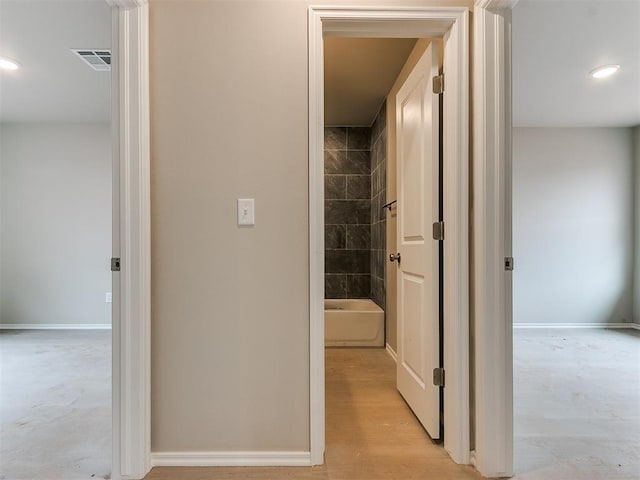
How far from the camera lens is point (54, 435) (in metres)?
1.87

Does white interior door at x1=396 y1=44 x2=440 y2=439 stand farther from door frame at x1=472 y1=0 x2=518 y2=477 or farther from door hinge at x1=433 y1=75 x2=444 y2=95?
door frame at x1=472 y1=0 x2=518 y2=477

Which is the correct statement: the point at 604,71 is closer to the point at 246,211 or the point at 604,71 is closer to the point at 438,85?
the point at 438,85

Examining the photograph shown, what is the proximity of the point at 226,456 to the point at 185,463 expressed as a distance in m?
0.18

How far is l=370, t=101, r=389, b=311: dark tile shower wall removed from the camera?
11.6 ft

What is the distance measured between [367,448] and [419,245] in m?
1.04

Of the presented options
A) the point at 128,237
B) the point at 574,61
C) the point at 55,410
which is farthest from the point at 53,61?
the point at 574,61

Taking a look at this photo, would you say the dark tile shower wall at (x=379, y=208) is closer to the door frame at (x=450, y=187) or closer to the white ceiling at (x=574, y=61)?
the white ceiling at (x=574, y=61)

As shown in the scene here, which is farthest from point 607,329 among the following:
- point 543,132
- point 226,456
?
point 226,456

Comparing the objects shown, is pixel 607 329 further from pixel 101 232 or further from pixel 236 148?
pixel 101 232

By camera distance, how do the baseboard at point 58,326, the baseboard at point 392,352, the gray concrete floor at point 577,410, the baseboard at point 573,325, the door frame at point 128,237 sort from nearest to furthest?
the door frame at point 128,237, the gray concrete floor at point 577,410, the baseboard at point 392,352, the baseboard at point 58,326, the baseboard at point 573,325

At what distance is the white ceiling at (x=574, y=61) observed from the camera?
7.17 ft

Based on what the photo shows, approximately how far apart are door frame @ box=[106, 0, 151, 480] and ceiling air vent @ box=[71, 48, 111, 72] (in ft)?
4.43

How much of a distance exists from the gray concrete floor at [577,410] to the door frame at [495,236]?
23cm

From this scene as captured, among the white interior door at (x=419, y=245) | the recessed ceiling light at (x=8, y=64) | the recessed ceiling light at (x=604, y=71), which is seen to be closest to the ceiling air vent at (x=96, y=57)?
the recessed ceiling light at (x=8, y=64)
